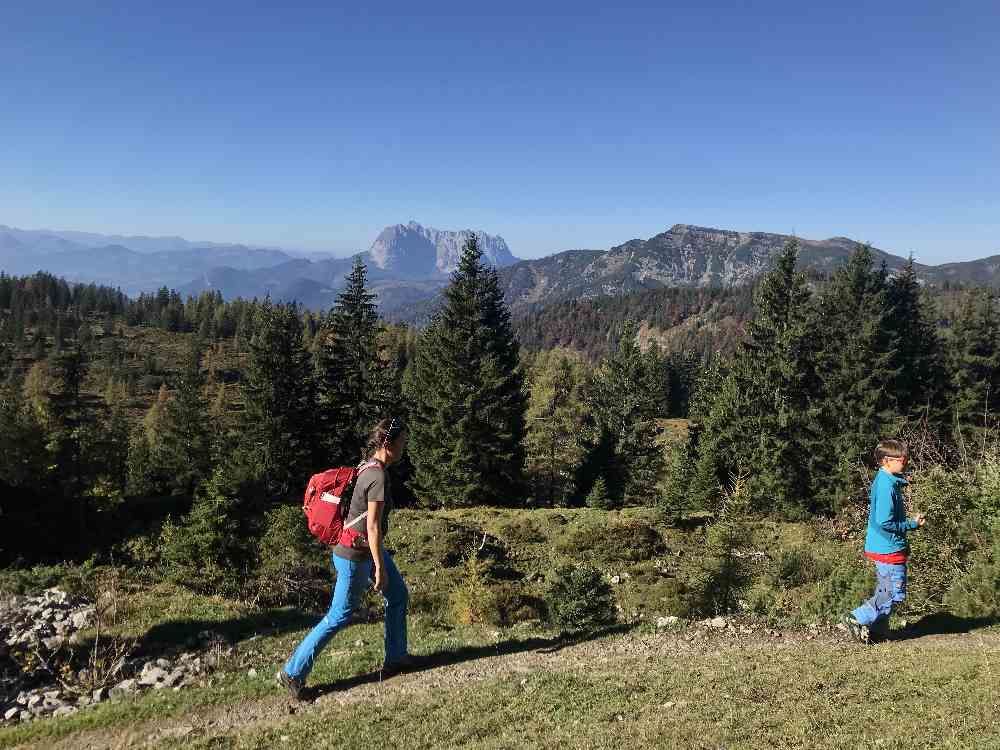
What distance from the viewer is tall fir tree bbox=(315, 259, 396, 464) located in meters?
37.0

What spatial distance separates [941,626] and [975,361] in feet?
164

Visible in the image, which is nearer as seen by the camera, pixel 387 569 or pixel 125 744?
pixel 125 744

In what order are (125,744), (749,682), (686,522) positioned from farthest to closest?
1. (686,522)
2. (749,682)
3. (125,744)

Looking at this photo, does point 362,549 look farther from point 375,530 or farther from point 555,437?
point 555,437

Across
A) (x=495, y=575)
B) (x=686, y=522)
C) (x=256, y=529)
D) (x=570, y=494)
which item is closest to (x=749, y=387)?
(x=686, y=522)

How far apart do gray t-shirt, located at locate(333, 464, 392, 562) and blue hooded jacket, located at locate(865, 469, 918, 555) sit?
6.00m

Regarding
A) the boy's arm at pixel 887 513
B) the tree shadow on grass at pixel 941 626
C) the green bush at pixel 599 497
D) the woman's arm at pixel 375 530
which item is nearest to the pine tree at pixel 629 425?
the green bush at pixel 599 497

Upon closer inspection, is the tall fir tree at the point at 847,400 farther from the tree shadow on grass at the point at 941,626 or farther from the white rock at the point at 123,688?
the white rock at the point at 123,688

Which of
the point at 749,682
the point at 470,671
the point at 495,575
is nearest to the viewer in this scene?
the point at 749,682

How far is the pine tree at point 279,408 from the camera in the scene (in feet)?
113

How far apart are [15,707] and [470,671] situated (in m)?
6.17

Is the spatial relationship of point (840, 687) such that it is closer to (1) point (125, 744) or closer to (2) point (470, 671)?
(2) point (470, 671)

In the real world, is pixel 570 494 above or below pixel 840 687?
below

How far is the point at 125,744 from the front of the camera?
608 cm
